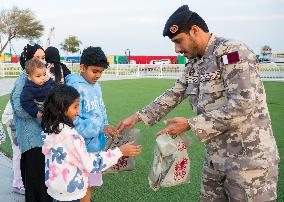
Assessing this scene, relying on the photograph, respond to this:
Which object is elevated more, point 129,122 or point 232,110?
point 232,110

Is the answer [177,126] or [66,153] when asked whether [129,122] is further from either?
[177,126]

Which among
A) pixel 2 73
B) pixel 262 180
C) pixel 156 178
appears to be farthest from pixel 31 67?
pixel 2 73

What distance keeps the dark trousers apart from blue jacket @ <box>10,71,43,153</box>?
0.36 feet

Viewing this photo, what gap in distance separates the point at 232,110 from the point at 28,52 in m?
2.62

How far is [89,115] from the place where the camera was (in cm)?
381

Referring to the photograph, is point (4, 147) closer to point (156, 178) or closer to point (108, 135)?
point (108, 135)

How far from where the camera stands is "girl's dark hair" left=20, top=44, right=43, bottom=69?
14.7 feet

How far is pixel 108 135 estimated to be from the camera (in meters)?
3.78

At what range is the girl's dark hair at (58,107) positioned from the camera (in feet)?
10.2

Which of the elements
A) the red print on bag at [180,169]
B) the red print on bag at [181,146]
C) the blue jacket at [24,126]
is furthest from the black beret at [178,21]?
the blue jacket at [24,126]

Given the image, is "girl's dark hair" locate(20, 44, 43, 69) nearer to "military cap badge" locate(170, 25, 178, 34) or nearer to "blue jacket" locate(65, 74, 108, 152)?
"blue jacket" locate(65, 74, 108, 152)

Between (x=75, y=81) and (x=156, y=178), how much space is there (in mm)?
1323

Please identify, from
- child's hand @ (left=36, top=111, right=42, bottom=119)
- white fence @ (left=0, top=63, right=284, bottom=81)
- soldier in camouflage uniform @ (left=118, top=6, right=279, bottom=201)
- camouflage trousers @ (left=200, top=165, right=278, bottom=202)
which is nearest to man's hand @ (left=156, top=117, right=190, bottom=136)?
soldier in camouflage uniform @ (left=118, top=6, right=279, bottom=201)

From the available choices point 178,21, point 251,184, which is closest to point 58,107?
point 178,21
